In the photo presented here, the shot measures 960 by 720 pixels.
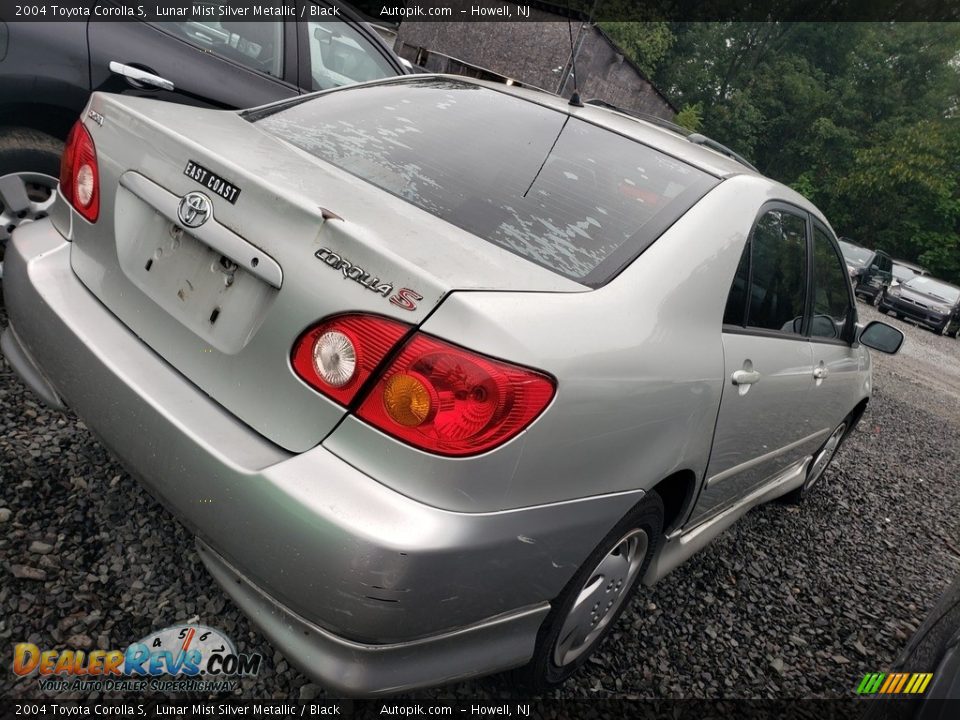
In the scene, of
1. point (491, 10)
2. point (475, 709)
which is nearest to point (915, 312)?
point (475, 709)

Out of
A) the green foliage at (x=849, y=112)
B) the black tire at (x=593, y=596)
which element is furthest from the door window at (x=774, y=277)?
the green foliage at (x=849, y=112)

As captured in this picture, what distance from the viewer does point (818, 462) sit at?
4184mm

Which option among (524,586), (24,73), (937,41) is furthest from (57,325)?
(937,41)

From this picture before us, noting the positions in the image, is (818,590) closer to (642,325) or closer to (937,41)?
(642,325)

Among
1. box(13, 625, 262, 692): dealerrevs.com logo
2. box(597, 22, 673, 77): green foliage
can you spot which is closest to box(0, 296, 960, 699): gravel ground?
box(13, 625, 262, 692): dealerrevs.com logo

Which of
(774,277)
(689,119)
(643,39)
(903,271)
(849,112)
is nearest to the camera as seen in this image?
(774,277)

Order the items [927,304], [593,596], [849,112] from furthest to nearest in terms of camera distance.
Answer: [849,112] < [927,304] < [593,596]

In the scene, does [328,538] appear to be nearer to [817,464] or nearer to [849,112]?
[817,464]

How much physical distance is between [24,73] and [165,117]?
149 centimetres

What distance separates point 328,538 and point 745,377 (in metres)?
1.44

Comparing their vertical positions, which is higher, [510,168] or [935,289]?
[510,168]

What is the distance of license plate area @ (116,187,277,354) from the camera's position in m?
1.59

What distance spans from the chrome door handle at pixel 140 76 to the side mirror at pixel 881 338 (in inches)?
145

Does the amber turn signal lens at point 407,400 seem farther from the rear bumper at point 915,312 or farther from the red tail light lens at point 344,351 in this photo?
the rear bumper at point 915,312
